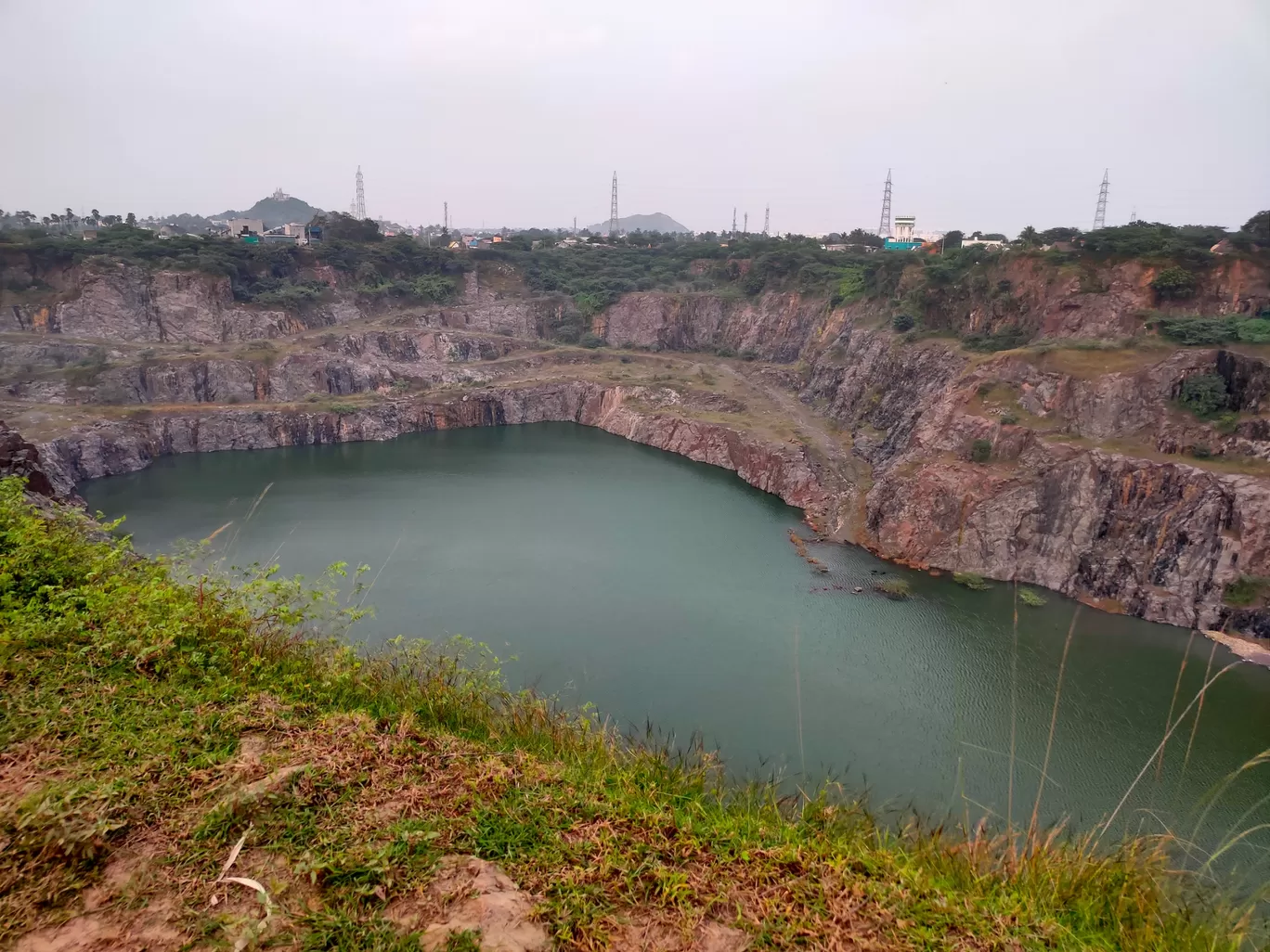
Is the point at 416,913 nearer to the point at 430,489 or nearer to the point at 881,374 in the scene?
the point at 430,489

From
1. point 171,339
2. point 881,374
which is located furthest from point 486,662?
point 171,339

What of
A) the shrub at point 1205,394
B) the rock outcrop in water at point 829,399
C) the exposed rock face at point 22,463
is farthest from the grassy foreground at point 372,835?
the shrub at point 1205,394

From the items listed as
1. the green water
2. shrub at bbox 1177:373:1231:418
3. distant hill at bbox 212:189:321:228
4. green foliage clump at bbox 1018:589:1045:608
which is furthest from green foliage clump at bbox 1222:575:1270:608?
distant hill at bbox 212:189:321:228

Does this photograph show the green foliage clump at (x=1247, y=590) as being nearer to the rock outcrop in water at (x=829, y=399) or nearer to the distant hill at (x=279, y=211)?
the rock outcrop in water at (x=829, y=399)

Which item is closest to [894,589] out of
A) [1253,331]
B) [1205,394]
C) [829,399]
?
[1205,394]

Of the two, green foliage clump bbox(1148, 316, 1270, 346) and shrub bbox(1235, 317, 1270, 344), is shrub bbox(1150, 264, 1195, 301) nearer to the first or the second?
green foliage clump bbox(1148, 316, 1270, 346)

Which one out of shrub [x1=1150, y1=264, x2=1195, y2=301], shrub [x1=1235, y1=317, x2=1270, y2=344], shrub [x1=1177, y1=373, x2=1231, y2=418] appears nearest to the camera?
shrub [x1=1177, y1=373, x2=1231, y2=418]
